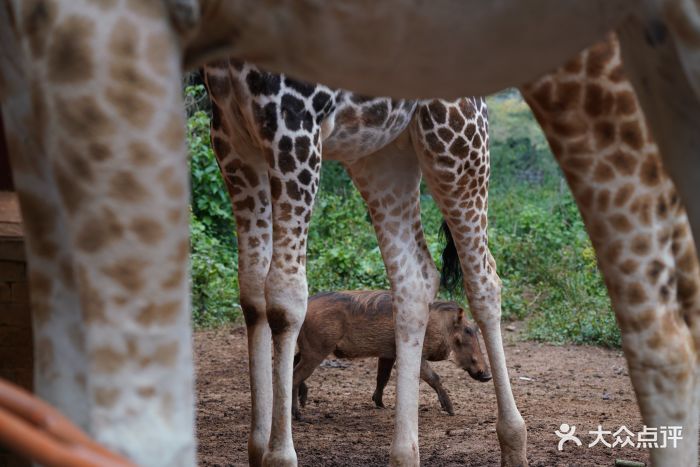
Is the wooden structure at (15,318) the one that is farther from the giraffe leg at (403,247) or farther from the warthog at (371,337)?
the warthog at (371,337)

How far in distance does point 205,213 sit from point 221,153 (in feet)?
17.6

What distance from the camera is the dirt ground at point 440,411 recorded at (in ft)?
15.6

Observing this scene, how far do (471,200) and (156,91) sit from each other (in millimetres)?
3406

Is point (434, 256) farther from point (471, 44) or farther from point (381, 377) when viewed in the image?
point (471, 44)

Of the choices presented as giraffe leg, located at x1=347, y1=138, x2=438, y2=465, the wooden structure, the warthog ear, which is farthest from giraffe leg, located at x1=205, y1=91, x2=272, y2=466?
the warthog ear

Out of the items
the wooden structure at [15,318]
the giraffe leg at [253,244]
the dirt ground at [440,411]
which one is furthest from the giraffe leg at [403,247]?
the wooden structure at [15,318]

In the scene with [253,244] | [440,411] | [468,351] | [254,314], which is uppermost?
[253,244]

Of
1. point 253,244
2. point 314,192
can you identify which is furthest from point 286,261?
point 253,244

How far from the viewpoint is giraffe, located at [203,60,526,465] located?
3965 mm

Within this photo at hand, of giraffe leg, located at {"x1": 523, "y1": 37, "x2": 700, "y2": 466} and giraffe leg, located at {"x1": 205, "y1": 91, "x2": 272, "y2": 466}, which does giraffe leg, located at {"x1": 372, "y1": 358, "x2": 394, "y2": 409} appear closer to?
giraffe leg, located at {"x1": 205, "y1": 91, "x2": 272, "y2": 466}

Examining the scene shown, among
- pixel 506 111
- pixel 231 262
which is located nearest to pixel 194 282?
pixel 231 262

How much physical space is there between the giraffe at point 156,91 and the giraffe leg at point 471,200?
264 cm

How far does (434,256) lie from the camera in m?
9.16

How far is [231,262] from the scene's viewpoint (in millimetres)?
9367
